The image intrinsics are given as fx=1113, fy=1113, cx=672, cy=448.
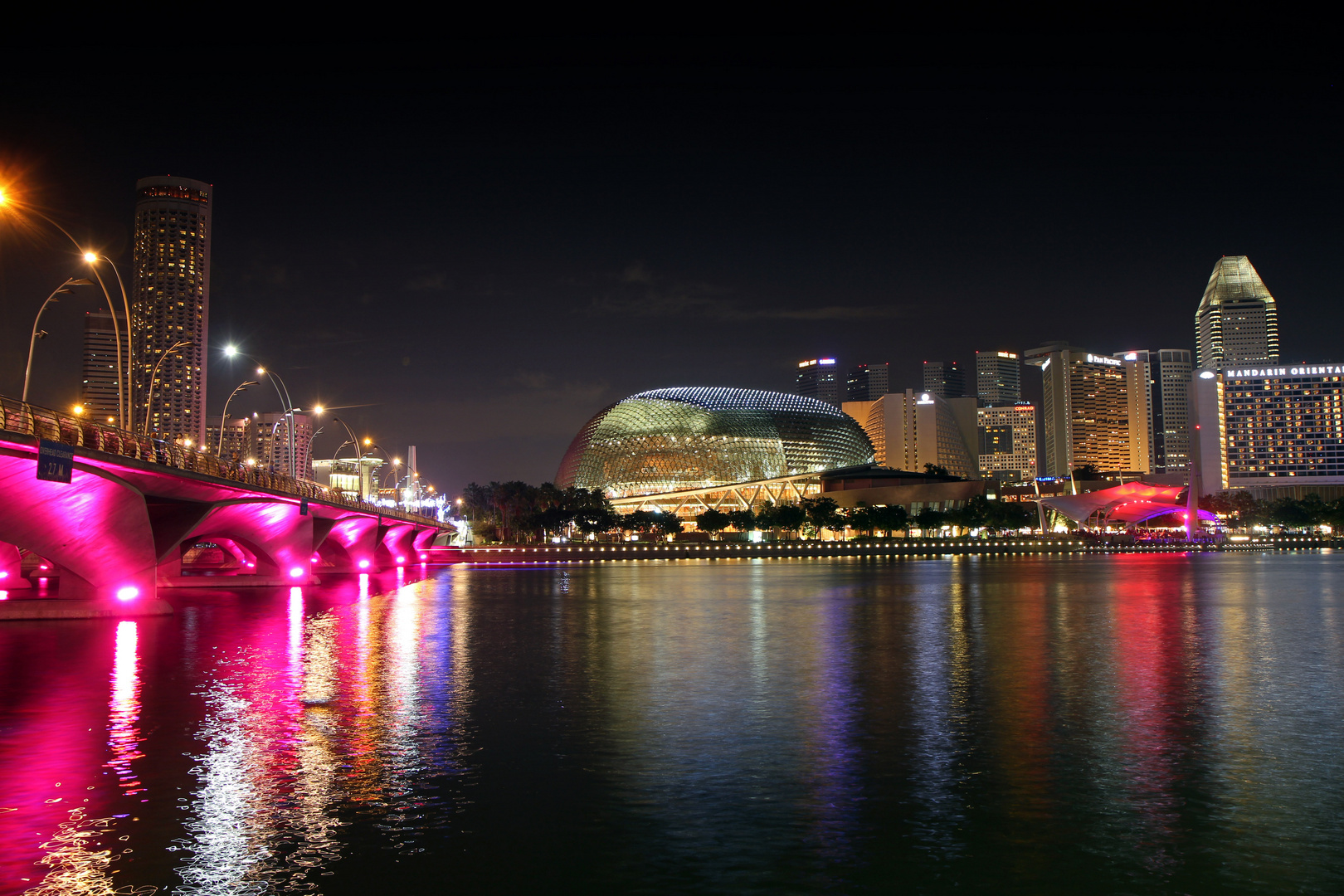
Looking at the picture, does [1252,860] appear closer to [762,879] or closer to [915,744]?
[762,879]

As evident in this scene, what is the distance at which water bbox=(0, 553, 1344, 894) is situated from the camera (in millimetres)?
9711

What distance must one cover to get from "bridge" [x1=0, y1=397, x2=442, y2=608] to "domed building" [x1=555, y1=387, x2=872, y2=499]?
335 feet

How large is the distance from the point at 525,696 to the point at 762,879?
11.0 meters

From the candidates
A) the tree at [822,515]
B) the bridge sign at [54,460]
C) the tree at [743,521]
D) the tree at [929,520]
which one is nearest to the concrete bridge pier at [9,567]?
the bridge sign at [54,460]

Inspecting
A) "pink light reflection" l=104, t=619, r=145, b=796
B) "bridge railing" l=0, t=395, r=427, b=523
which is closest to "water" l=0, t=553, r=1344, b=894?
"pink light reflection" l=104, t=619, r=145, b=796

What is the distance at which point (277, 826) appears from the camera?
10844mm

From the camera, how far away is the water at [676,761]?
9711mm

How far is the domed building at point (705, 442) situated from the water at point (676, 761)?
418 ft

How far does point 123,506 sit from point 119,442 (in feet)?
9.17

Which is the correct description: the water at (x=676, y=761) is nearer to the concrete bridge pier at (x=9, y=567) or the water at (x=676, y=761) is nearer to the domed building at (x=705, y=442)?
the concrete bridge pier at (x=9, y=567)

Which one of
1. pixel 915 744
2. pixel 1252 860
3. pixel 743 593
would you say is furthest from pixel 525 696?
pixel 743 593

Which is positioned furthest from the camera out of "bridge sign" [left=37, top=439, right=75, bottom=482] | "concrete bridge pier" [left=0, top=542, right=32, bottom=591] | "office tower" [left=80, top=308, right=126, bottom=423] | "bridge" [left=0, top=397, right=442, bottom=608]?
"office tower" [left=80, top=308, right=126, bottom=423]

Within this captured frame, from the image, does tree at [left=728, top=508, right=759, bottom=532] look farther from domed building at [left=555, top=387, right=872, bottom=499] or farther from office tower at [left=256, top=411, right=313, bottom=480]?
office tower at [left=256, top=411, right=313, bottom=480]

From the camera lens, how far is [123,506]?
109ft
